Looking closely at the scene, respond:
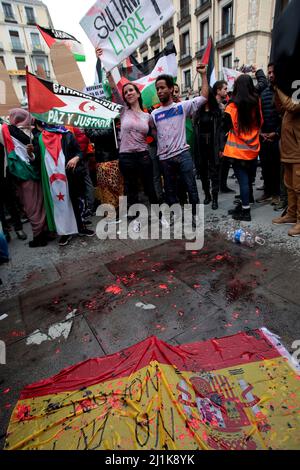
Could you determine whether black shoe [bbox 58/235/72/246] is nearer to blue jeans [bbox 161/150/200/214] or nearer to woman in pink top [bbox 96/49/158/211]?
woman in pink top [bbox 96/49/158/211]

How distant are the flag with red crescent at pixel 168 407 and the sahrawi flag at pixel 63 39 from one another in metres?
6.15

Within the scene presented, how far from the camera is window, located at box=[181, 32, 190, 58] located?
86.5ft

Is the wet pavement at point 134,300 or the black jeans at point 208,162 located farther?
the black jeans at point 208,162

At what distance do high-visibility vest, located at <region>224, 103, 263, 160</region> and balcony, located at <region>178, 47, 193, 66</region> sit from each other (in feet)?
89.0

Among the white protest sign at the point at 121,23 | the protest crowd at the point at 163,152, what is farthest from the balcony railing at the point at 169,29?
the protest crowd at the point at 163,152

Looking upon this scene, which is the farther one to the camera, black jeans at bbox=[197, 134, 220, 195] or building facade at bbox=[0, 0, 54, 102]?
building facade at bbox=[0, 0, 54, 102]

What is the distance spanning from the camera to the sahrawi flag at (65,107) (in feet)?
11.7

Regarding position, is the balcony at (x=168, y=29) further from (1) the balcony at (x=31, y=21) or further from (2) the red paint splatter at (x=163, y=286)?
(2) the red paint splatter at (x=163, y=286)

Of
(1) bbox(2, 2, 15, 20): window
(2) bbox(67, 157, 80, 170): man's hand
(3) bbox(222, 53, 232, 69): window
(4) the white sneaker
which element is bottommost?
(4) the white sneaker

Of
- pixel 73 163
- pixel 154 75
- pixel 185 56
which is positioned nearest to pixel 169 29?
pixel 185 56

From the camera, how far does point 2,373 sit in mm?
1897

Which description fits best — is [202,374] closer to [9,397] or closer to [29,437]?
[29,437]

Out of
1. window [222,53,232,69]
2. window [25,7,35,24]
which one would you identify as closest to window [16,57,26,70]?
window [25,7,35,24]
